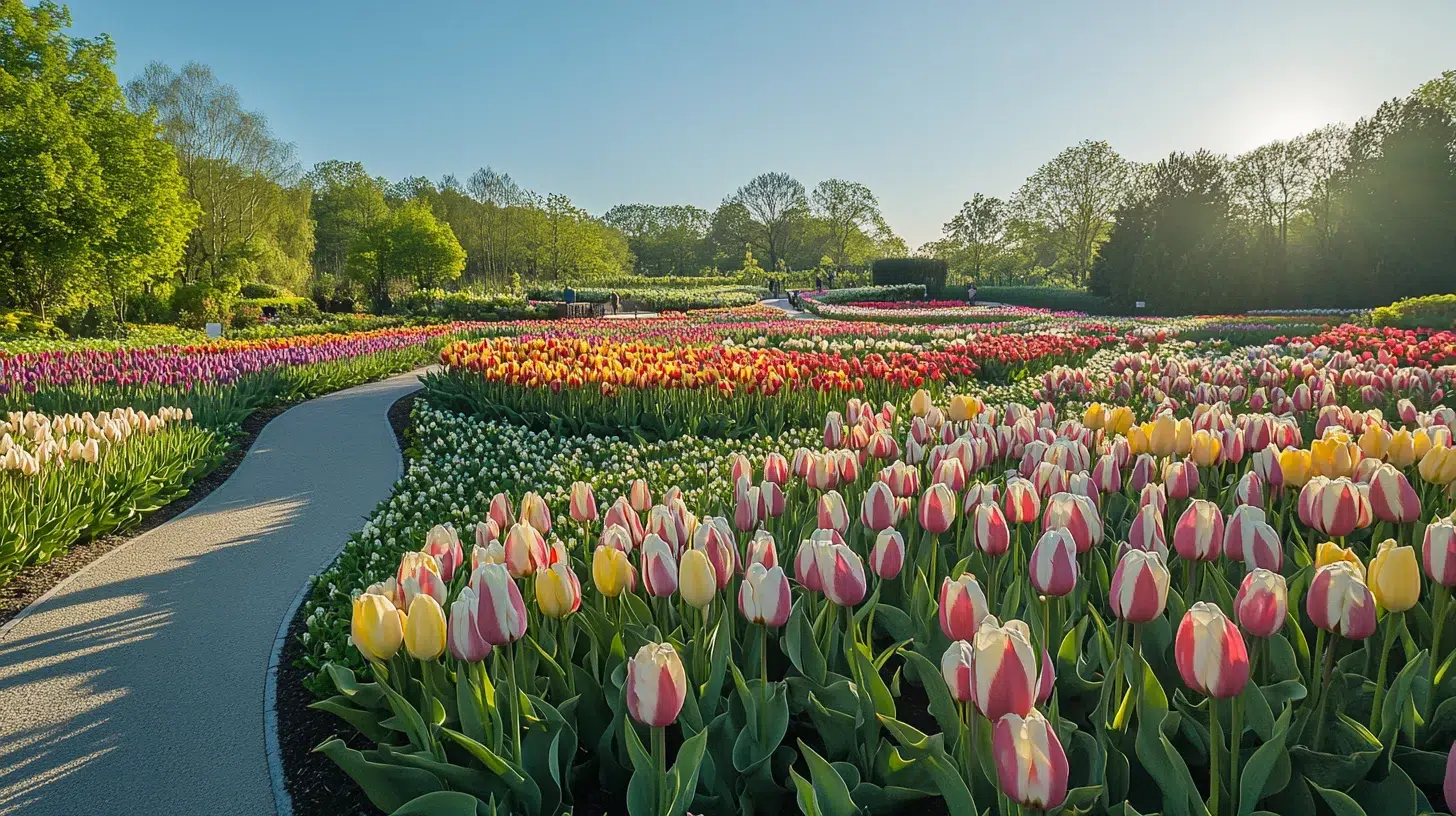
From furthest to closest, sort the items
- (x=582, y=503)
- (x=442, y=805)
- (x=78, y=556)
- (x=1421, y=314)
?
(x=1421, y=314)
(x=78, y=556)
(x=582, y=503)
(x=442, y=805)

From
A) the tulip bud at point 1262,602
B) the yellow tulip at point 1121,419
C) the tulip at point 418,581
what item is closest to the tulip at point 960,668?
the tulip bud at point 1262,602

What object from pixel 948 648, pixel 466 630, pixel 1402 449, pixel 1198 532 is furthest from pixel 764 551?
pixel 1402 449

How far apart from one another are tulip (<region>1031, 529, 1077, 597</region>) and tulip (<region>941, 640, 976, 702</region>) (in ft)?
1.60

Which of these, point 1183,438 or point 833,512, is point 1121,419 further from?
point 833,512

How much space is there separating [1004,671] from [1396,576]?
0.97m

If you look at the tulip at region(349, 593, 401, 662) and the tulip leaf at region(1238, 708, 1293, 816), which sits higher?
the tulip at region(349, 593, 401, 662)

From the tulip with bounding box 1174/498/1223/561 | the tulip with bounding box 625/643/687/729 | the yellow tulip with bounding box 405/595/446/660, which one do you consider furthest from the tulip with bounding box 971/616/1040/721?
the yellow tulip with bounding box 405/595/446/660

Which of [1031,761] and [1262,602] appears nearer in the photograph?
[1031,761]

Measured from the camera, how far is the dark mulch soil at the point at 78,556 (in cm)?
424

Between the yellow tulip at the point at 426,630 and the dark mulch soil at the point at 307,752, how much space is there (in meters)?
1.02

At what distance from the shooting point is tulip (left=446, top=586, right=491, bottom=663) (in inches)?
68.4

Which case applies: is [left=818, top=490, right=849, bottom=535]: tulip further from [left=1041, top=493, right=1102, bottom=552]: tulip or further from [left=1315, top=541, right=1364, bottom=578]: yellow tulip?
[left=1315, top=541, right=1364, bottom=578]: yellow tulip

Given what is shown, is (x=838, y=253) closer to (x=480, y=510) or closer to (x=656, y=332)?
(x=656, y=332)

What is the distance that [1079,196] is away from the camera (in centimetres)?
5416
